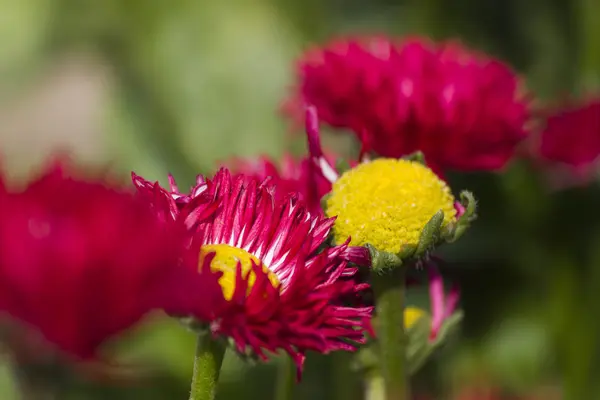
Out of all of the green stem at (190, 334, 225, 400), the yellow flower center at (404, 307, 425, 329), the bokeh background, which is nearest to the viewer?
the green stem at (190, 334, 225, 400)

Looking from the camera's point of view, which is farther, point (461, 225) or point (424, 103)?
point (424, 103)

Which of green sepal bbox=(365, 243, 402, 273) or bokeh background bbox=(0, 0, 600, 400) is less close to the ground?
bokeh background bbox=(0, 0, 600, 400)

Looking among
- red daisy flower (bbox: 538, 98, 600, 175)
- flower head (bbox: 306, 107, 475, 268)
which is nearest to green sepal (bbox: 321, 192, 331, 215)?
flower head (bbox: 306, 107, 475, 268)

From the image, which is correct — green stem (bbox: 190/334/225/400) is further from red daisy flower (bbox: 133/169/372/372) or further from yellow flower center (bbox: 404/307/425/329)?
yellow flower center (bbox: 404/307/425/329)

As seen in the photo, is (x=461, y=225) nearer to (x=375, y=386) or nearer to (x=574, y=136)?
(x=375, y=386)

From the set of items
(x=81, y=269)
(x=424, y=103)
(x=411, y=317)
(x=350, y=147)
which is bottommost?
(x=81, y=269)

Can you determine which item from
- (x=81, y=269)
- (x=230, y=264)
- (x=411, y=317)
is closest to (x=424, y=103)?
(x=411, y=317)

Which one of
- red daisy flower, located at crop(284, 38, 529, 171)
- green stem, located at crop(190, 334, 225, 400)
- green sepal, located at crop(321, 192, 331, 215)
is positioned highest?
red daisy flower, located at crop(284, 38, 529, 171)
